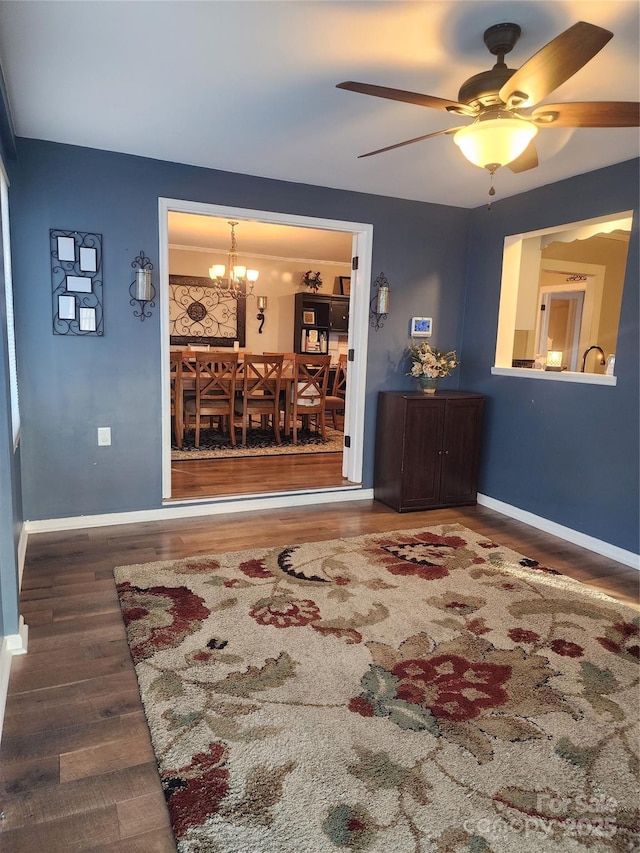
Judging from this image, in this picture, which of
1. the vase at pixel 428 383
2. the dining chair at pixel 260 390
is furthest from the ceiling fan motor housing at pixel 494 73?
the dining chair at pixel 260 390

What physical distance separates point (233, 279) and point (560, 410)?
15.9 ft

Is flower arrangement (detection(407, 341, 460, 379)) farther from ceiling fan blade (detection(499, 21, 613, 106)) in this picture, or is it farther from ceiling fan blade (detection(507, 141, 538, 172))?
ceiling fan blade (detection(499, 21, 613, 106))

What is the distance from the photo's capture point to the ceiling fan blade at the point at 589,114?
1.88 metres

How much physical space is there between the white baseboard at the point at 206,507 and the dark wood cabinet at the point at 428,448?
1.21 feet

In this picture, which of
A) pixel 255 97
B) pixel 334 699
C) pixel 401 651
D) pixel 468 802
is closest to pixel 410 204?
pixel 255 97

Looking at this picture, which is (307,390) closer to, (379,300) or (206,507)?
(379,300)

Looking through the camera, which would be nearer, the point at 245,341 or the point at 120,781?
the point at 120,781

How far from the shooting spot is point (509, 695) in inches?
79.0

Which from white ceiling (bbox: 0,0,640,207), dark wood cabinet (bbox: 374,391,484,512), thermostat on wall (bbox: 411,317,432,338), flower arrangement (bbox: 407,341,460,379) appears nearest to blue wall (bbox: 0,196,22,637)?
white ceiling (bbox: 0,0,640,207)

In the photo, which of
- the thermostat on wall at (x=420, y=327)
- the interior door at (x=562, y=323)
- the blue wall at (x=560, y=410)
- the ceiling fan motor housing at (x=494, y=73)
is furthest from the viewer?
the interior door at (x=562, y=323)

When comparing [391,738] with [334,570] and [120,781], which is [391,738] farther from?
[334,570]

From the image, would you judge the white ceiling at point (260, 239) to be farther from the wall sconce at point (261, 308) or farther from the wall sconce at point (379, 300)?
the wall sconce at point (379, 300)

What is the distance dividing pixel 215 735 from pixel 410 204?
3.99m

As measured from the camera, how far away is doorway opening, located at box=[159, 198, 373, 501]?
369cm
